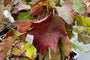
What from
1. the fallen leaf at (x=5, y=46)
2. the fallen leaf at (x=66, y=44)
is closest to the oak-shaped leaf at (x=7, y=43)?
the fallen leaf at (x=5, y=46)

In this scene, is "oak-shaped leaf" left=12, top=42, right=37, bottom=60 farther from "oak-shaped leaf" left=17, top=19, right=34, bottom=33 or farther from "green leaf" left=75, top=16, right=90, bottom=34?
"green leaf" left=75, top=16, right=90, bottom=34

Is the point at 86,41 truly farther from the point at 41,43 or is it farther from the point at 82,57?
the point at 82,57

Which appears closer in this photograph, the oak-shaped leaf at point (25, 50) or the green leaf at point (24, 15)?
the oak-shaped leaf at point (25, 50)

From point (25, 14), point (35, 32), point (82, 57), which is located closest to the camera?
point (35, 32)

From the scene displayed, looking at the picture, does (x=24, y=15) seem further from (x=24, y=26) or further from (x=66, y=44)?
(x=66, y=44)

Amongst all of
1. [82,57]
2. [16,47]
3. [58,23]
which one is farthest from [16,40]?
[82,57]

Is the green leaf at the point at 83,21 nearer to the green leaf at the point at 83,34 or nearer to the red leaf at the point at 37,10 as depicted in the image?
the green leaf at the point at 83,34
